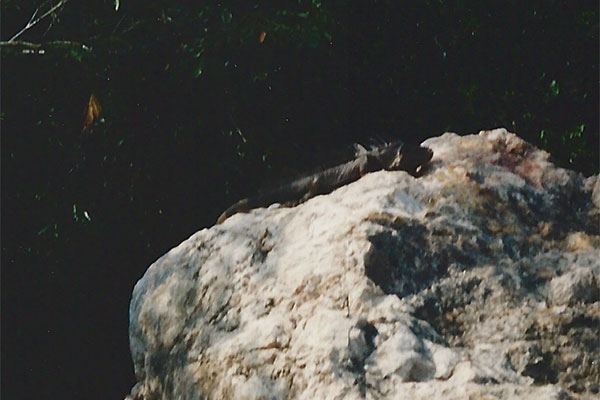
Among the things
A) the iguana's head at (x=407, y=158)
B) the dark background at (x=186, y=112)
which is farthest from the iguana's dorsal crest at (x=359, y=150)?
the dark background at (x=186, y=112)

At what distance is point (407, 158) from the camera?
14.2ft

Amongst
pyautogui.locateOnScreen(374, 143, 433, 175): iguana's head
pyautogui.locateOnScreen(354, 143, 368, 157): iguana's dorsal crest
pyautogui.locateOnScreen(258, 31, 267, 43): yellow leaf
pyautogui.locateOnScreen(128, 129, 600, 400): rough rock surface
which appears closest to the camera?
pyautogui.locateOnScreen(128, 129, 600, 400): rough rock surface

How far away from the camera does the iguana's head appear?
426 cm

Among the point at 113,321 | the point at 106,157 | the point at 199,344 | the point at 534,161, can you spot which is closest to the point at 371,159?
the point at 534,161

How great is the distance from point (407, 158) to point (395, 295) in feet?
3.94

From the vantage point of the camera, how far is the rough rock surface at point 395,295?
9.98ft

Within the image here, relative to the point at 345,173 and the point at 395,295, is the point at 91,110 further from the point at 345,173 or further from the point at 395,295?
the point at 395,295

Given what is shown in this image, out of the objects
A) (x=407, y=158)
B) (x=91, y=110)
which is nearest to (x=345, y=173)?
(x=407, y=158)

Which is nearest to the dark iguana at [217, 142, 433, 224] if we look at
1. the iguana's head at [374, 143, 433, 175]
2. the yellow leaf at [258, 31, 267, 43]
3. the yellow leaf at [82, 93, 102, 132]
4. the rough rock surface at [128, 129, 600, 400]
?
the iguana's head at [374, 143, 433, 175]

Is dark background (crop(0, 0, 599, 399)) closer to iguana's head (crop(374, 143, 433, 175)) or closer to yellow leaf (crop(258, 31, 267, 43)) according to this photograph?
yellow leaf (crop(258, 31, 267, 43))

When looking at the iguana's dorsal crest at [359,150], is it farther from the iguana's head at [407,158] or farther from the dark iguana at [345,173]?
the iguana's head at [407,158]

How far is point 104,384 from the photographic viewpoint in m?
6.46

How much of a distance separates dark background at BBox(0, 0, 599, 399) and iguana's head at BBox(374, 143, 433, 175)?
128 centimetres

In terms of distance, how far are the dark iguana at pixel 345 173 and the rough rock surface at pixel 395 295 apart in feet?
0.45
